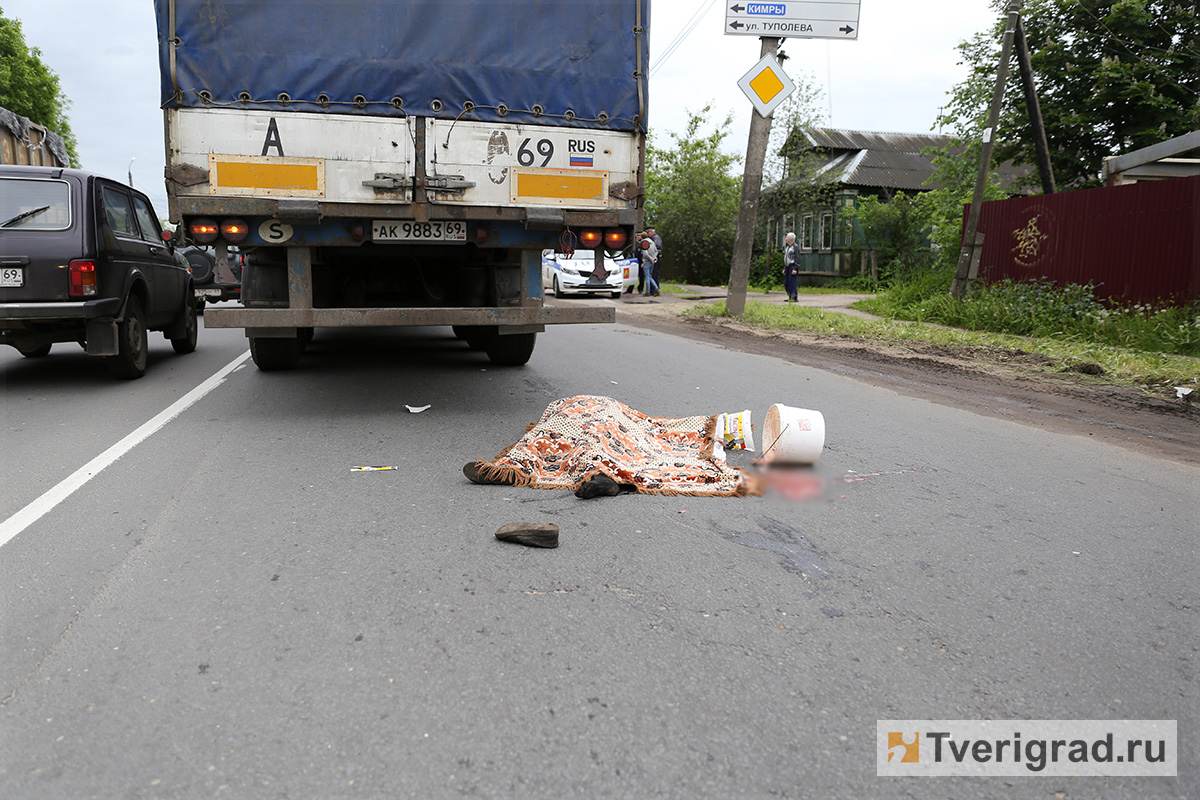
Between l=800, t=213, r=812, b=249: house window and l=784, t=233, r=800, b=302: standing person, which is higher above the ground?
l=800, t=213, r=812, b=249: house window

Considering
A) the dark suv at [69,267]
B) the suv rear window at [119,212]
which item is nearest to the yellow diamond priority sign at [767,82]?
the suv rear window at [119,212]

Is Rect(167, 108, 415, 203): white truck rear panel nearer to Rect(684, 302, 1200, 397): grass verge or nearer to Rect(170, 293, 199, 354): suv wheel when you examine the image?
Rect(170, 293, 199, 354): suv wheel

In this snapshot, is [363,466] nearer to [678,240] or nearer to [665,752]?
[665,752]

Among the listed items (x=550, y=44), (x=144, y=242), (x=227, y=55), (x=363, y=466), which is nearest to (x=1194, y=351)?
(x=550, y=44)

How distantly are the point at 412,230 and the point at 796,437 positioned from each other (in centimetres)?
329

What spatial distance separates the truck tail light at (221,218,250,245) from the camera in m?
6.11

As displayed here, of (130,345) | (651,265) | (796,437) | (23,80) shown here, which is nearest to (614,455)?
(796,437)

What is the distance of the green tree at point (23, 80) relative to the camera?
4630 centimetres

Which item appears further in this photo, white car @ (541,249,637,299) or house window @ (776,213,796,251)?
house window @ (776,213,796,251)

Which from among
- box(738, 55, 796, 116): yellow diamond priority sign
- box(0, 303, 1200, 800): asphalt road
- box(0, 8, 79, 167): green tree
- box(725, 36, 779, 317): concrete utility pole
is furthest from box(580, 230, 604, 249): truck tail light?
box(0, 8, 79, 167): green tree

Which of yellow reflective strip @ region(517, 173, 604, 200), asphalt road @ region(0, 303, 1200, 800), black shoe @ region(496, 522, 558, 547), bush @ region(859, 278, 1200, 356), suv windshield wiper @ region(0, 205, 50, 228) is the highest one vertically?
yellow reflective strip @ region(517, 173, 604, 200)

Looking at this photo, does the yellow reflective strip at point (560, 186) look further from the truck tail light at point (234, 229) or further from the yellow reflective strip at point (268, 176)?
the truck tail light at point (234, 229)

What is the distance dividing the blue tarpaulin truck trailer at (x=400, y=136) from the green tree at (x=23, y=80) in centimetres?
4695

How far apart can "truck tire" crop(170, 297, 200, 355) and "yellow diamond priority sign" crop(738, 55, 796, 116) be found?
368 inches
